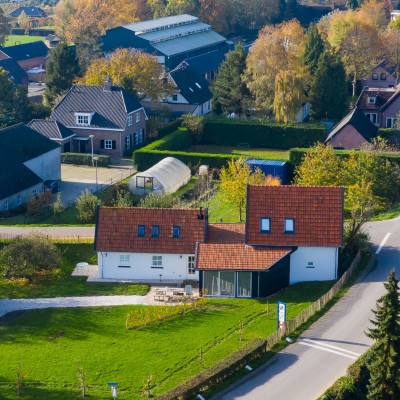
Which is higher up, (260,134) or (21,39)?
(21,39)

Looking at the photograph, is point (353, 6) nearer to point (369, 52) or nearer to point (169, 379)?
point (369, 52)

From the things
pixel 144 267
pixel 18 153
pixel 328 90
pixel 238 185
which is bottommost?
pixel 144 267

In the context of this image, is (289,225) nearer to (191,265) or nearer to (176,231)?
(191,265)

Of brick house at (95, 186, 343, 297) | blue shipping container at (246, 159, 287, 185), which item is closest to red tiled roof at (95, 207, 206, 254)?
brick house at (95, 186, 343, 297)

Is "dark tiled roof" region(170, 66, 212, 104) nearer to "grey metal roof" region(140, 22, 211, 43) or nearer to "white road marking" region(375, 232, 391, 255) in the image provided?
"grey metal roof" region(140, 22, 211, 43)

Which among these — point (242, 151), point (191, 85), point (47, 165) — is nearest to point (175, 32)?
point (191, 85)

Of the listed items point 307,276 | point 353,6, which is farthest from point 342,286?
point 353,6
